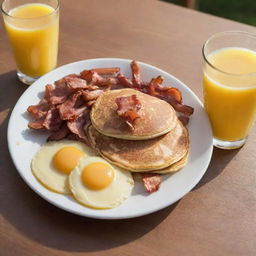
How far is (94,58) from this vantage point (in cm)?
201

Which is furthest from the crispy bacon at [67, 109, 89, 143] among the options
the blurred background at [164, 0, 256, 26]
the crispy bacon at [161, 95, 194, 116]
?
the blurred background at [164, 0, 256, 26]

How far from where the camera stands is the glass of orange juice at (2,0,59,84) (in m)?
1.76

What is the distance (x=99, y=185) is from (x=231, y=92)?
0.56 m

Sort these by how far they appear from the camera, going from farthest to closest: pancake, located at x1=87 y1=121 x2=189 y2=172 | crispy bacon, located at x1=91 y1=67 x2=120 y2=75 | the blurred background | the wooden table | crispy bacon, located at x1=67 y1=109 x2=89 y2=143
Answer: the blurred background → crispy bacon, located at x1=91 y1=67 x2=120 y2=75 → crispy bacon, located at x1=67 y1=109 x2=89 y2=143 → pancake, located at x1=87 y1=121 x2=189 y2=172 → the wooden table

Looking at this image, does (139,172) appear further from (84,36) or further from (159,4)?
(159,4)

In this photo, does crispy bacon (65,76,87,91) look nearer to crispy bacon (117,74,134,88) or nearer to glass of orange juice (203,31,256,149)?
crispy bacon (117,74,134,88)

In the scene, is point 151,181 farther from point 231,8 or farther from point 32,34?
point 231,8

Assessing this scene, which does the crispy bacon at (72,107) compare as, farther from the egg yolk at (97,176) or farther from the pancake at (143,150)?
the egg yolk at (97,176)

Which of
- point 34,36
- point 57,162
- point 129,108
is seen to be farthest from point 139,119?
point 34,36

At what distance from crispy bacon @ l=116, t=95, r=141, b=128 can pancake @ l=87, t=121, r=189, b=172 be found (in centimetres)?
8

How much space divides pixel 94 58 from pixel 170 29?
44 cm

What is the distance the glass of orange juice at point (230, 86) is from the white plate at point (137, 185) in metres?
0.07

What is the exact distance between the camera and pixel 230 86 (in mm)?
1517

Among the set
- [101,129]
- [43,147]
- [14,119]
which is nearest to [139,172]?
[101,129]
